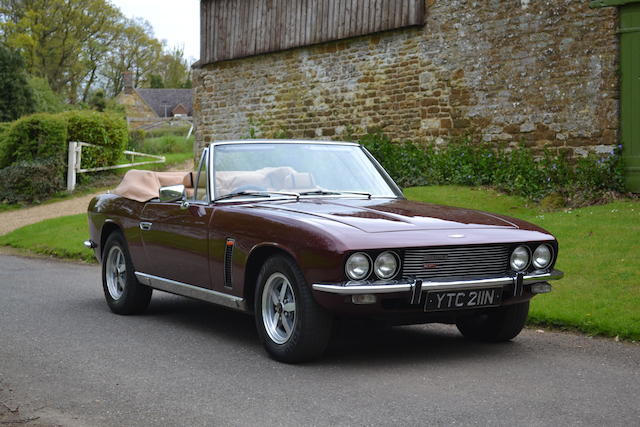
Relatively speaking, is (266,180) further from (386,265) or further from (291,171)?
(386,265)

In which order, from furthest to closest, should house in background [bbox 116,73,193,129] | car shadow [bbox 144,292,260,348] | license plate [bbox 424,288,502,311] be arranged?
house in background [bbox 116,73,193,129]
car shadow [bbox 144,292,260,348]
license plate [bbox 424,288,502,311]

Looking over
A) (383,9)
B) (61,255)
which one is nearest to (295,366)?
(61,255)

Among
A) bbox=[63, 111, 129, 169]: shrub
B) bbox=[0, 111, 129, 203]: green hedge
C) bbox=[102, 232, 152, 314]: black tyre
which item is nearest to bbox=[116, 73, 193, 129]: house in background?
bbox=[63, 111, 129, 169]: shrub

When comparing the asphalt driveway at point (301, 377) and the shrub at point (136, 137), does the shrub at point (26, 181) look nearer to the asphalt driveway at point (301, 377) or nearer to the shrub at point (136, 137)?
the shrub at point (136, 137)

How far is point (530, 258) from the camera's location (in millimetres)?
5961

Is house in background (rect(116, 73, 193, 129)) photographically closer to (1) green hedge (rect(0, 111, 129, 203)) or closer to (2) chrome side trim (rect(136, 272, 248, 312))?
(1) green hedge (rect(0, 111, 129, 203))

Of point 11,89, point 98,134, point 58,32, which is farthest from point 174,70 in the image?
point 98,134

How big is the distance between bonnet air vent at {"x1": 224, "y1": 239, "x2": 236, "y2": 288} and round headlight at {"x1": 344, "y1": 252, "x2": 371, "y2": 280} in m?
1.22

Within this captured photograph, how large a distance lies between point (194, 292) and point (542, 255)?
2.66m

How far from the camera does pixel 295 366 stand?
5703mm

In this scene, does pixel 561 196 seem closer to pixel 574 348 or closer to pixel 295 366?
pixel 574 348

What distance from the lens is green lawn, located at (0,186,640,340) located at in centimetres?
729

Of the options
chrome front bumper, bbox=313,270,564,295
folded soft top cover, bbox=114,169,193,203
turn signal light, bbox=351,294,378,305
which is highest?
folded soft top cover, bbox=114,169,193,203

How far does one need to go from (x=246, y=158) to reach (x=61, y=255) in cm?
868
